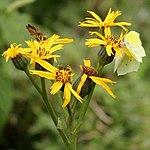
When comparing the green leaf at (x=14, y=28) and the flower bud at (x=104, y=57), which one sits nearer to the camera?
the flower bud at (x=104, y=57)

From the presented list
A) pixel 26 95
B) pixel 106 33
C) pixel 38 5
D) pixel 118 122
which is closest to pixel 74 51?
pixel 26 95

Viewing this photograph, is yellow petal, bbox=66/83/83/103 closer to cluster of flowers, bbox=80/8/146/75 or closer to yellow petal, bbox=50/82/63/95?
yellow petal, bbox=50/82/63/95

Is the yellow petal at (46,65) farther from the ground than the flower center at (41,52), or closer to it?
closer to it

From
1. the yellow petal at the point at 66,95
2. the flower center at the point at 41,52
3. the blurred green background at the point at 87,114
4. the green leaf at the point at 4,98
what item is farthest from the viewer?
the blurred green background at the point at 87,114

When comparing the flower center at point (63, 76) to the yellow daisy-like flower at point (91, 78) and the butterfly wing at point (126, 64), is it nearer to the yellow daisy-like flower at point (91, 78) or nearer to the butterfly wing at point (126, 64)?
the yellow daisy-like flower at point (91, 78)

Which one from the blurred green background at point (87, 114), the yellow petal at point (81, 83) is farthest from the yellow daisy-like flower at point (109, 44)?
the blurred green background at point (87, 114)

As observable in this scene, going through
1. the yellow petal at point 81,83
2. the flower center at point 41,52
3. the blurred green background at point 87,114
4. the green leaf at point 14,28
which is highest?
the green leaf at point 14,28

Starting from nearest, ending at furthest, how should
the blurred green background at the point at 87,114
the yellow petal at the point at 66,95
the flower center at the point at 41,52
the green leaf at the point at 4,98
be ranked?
the yellow petal at the point at 66,95
the flower center at the point at 41,52
the green leaf at the point at 4,98
the blurred green background at the point at 87,114

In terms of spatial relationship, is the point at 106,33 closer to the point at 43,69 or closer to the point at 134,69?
the point at 134,69

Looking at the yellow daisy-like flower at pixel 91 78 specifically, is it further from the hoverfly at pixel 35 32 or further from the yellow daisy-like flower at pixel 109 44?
the hoverfly at pixel 35 32

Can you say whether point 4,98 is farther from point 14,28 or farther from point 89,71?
point 89,71

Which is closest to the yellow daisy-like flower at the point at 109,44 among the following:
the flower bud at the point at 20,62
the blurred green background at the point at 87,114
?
the flower bud at the point at 20,62
